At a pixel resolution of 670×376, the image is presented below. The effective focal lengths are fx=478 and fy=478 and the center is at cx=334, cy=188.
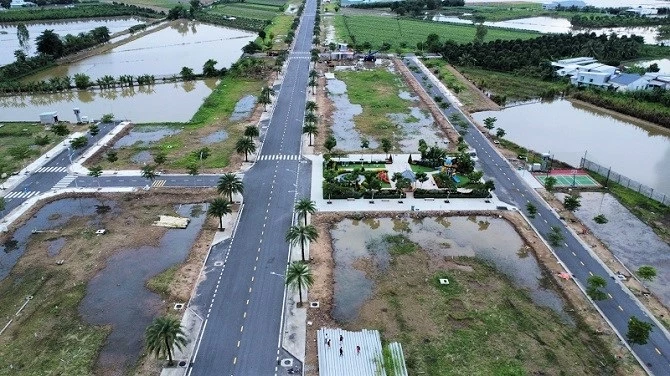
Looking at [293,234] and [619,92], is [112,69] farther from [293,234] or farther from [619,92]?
[619,92]

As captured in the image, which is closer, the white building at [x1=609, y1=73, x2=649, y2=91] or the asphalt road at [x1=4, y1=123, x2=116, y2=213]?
the asphalt road at [x1=4, y1=123, x2=116, y2=213]

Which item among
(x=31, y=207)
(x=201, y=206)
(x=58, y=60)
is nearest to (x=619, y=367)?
(x=201, y=206)

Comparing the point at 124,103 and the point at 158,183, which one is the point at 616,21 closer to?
the point at 124,103

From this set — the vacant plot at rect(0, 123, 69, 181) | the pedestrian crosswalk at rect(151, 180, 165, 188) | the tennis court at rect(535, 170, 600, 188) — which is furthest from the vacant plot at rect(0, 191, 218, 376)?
the tennis court at rect(535, 170, 600, 188)

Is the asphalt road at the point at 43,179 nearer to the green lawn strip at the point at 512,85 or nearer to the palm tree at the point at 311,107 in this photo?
the palm tree at the point at 311,107

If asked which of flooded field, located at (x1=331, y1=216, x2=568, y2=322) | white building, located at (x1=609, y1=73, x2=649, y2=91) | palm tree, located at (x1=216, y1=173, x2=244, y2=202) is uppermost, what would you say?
white building, located at (x1=609, y1=73, x2=649, y2=91)

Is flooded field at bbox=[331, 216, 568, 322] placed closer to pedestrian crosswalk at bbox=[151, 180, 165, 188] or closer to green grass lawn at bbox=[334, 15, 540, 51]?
pedestrian crosswalk at bbox=[151, 180, 165, 188]

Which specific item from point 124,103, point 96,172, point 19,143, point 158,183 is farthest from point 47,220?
point 124,103
